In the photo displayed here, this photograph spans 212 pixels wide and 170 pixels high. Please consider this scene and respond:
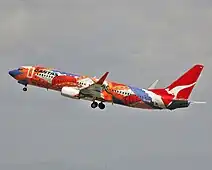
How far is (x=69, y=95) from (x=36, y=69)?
1066cm

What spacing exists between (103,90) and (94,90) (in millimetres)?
1997

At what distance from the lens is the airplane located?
612ft

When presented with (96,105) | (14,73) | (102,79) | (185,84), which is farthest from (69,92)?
(185,84)

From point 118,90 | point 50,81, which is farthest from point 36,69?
point 118,90

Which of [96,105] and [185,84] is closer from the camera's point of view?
[96,105]

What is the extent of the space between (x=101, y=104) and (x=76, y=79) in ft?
28.2

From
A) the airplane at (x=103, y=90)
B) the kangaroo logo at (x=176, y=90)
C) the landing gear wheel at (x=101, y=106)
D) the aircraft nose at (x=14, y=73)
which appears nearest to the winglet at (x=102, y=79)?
the airplane at (x=103, y=90)

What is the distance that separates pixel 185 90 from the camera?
190 meters

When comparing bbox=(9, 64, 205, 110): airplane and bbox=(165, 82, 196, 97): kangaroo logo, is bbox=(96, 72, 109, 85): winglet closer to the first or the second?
Answer: bbox=(9, 64, 205, 110): airplane

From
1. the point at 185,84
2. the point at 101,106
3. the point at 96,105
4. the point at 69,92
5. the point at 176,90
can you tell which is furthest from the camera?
the point at 185,84

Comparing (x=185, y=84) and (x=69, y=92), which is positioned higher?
(x=185, y=84)

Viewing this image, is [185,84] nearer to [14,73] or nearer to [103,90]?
[103,90]

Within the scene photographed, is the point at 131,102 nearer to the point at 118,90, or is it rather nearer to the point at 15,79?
the point at 118,90

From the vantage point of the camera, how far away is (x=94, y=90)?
7411 inches
